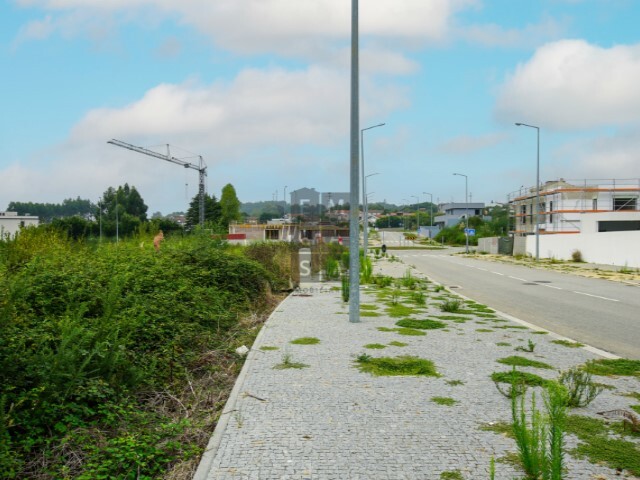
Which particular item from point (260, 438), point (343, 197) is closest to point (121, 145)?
point (343, 197)

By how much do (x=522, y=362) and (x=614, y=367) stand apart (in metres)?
1.21

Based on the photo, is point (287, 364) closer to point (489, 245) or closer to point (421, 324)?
point (421, 324)

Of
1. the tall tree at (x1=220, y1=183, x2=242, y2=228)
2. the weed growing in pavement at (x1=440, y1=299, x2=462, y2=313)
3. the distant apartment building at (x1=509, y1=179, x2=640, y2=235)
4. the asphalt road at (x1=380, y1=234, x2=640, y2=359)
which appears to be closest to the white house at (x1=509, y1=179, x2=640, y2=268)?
the distant apartment building at (x1=509, y1=179, x2=640, y2=235)

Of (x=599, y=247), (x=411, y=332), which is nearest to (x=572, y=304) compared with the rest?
(x=411, y=332)

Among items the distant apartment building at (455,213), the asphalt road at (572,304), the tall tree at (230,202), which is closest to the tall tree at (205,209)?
the tall tree at (230,202)

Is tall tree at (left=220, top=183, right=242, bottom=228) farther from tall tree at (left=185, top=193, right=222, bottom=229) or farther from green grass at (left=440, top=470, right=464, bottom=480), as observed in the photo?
green grass at (left=440, top=470, right=464, bottom=480)

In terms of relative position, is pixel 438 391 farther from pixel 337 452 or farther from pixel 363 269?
pixel 363 269

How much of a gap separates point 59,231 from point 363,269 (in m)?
12.7

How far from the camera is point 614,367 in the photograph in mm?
7668

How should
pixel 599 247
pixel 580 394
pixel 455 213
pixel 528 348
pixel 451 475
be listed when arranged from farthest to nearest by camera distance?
1. pixel 455 213
2. pixel 599 247
3. pixel 528 348
4. pixel 580 394
5. pixel 451 475

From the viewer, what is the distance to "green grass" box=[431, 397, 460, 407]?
591 centimetres

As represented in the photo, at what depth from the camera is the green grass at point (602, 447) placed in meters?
4.39

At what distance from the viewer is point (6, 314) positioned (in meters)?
4.88

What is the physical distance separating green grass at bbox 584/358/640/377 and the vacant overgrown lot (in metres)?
4.86
